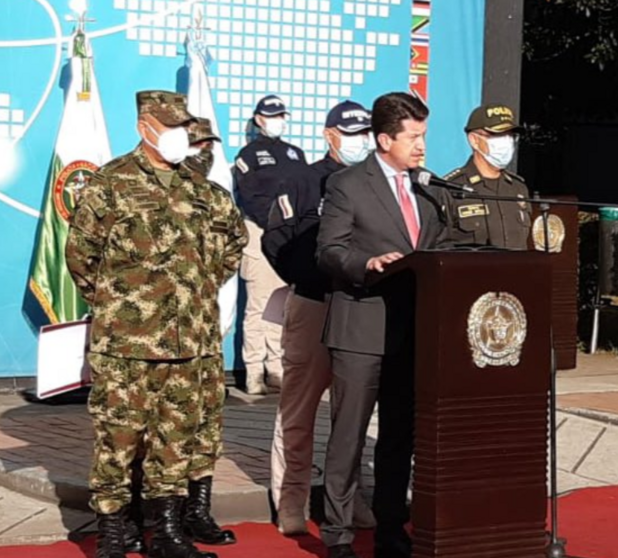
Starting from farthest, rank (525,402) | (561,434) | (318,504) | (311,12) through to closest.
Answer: (311,12)
(561,434)
(318,504)
(525,402)

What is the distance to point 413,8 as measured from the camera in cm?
1110

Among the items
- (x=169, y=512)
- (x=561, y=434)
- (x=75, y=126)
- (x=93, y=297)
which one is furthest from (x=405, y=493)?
(x=75, y=126)

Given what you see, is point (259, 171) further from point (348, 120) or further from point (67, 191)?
point (348, 120)

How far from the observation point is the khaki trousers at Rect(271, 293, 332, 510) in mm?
6715

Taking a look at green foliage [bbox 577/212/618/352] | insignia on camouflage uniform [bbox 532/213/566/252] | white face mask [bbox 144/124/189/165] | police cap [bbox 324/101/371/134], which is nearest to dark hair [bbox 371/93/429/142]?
police cap [bbox 324/101/371/134]

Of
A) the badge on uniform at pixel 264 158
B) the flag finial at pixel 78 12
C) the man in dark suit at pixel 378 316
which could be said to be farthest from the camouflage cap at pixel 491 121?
the flag finial at pixel 78 12

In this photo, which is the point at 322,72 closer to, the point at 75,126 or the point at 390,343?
the point at 75,126

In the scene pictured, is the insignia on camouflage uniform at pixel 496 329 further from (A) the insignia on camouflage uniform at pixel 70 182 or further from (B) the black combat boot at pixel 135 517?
(A) the insignia on camouflage uniform at pixel 70 182

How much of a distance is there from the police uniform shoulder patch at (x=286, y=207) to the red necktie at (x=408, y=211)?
72 centimetres

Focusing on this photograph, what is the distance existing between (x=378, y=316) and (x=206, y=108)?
171 inches

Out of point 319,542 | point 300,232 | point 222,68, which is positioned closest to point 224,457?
point 319,542

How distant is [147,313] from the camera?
610 cm

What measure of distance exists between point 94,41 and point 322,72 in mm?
1767

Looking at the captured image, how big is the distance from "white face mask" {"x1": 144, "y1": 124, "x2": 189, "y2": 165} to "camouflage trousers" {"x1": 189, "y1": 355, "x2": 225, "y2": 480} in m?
0.94
